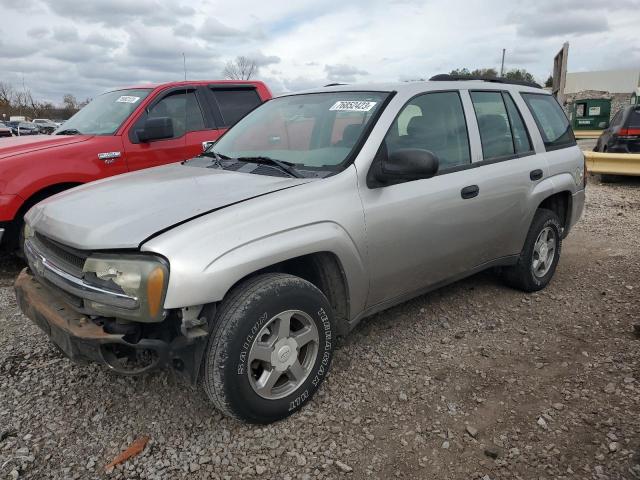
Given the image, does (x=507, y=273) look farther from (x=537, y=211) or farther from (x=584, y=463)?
(x=584, y=463)

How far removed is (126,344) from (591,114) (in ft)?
74.7

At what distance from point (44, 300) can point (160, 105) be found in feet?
11.6

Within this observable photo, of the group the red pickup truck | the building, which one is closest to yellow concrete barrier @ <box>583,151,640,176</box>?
the red pickup truck

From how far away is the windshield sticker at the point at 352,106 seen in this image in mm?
3282

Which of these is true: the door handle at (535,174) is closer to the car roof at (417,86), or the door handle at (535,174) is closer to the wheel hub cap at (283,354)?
the car roof at (417,86)

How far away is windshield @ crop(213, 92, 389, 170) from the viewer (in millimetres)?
3143

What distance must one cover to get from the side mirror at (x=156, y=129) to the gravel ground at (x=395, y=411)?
2131mm

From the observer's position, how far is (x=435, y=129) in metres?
3.53

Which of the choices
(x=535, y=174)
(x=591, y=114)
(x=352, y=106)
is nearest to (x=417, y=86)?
(x=352, y=106)

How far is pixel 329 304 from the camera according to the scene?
2.80 meters

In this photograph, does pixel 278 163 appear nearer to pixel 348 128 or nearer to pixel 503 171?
pixel 348 128

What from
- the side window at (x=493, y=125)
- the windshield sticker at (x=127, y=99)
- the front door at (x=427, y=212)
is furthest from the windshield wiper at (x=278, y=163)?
the windshield sticker at (x=127, y=99)

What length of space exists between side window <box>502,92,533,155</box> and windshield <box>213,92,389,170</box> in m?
1.37

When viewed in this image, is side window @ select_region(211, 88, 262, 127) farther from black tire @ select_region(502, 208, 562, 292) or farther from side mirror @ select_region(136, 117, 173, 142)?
black tire @ select_region(502, 208, 562, 292)
